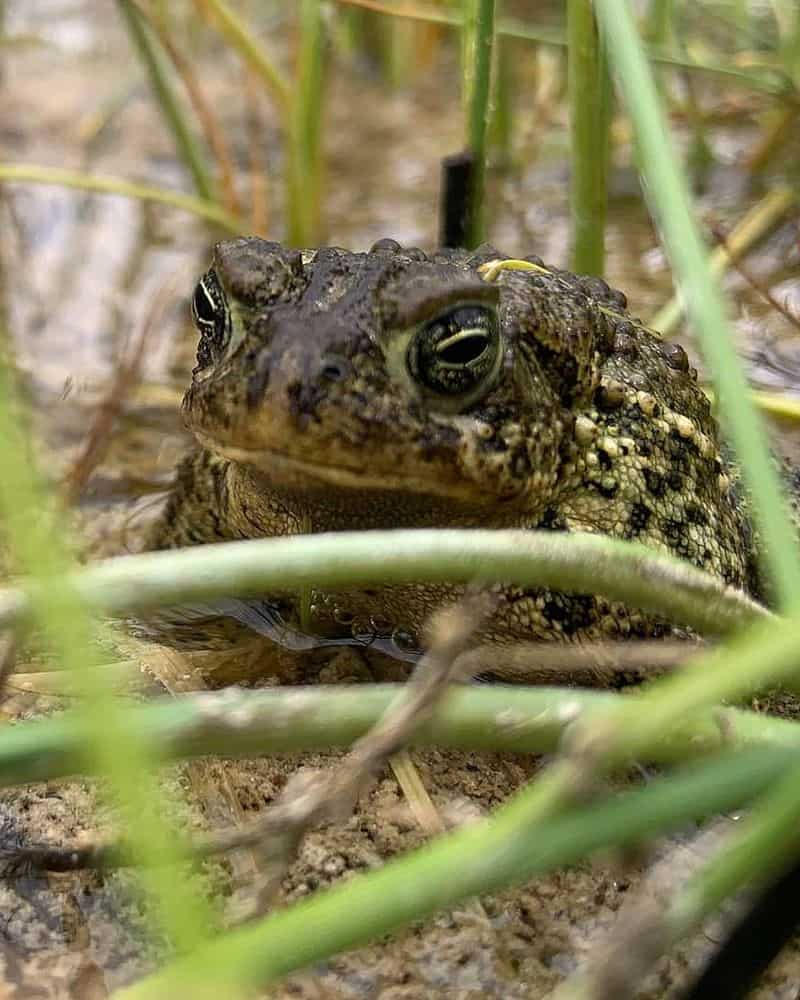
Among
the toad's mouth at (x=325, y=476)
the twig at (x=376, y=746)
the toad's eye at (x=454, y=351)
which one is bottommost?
the twig at (x=376, y=746)

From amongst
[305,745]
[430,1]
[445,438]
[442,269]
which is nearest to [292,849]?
[305,745]

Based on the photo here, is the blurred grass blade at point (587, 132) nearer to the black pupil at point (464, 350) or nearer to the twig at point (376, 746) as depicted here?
the black pupil at point (464, 350)

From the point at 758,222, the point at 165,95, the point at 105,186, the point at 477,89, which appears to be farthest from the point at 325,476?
the point at 758,222

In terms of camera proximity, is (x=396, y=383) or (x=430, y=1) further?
(x=430, y=1)

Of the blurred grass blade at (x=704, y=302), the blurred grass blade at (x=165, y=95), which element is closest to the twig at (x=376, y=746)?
the blurred grass blade at (x=704, y=302)

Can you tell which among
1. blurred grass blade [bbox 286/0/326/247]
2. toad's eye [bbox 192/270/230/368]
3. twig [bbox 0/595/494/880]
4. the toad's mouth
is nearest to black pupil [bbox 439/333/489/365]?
the toad's mouth

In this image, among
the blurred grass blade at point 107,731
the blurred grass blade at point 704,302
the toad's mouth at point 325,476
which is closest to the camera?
the blurred grass blade at point 107,731

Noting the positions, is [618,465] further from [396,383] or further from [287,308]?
[287,308]

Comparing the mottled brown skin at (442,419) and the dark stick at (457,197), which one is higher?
the dark stick at (457,197)
